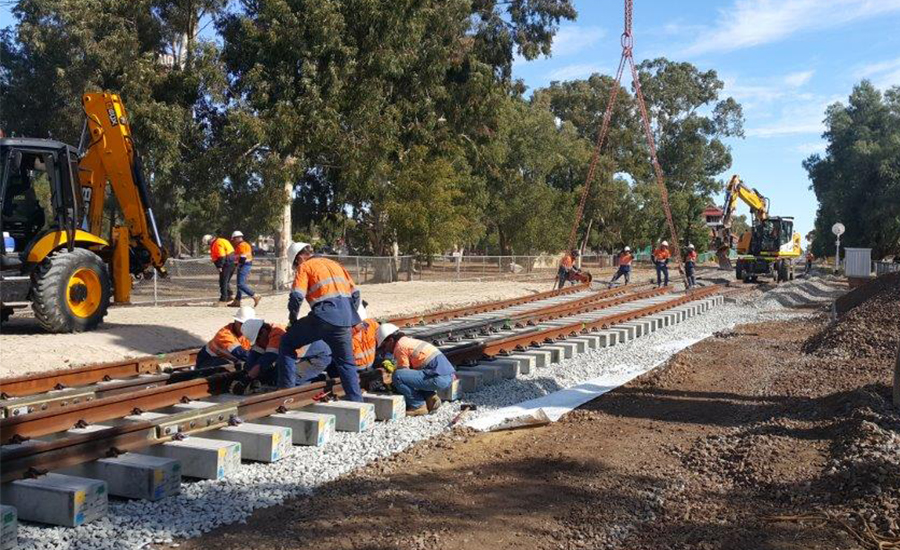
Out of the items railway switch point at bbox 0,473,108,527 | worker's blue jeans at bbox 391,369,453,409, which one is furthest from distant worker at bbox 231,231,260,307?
railway switch point at bbox 0,473,108,527

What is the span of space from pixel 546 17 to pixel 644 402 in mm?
39208

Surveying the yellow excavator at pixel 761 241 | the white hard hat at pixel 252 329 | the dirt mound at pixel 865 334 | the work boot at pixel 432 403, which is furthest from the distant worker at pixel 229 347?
the yellow excavator at pixel 761 241

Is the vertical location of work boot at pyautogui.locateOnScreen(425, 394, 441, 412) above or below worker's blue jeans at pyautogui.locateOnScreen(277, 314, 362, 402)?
below

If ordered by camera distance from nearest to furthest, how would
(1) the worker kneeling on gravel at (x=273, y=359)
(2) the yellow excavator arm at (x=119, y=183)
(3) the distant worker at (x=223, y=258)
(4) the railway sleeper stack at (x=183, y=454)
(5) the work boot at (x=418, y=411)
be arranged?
1. (4) the railway sleeper stack at (x=183, y=454)
2. (5) the work boot at (x=418, y=411)
3. (1) the worker kneeling on gravel at (x=273, y=359)
4. (2) the yellow excavator arm at (x=119, y=183)
5. (3) the distant worker at (x=223, y=258)

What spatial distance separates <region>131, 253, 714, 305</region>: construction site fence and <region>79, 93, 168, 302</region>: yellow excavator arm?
3208 millimetres

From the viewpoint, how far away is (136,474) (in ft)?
17.2

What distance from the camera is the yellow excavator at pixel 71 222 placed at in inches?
470

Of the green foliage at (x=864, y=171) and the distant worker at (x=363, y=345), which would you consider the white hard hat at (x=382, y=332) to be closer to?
the distant worker at (x=363, y=345)

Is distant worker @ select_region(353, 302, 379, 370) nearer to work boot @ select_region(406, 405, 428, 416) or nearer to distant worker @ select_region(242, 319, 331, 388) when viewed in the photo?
distant worker @ select_region(242, 319, 331, 388)

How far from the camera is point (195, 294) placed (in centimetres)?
2094

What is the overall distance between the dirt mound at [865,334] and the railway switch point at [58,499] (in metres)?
10.7

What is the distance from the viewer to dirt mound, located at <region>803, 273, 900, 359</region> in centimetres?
1220

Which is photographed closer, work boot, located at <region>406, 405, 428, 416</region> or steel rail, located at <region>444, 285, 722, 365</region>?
Answer: work boot, located at <region>406, 405, 428, 416</region>

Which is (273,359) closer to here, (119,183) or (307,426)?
(307,426)
